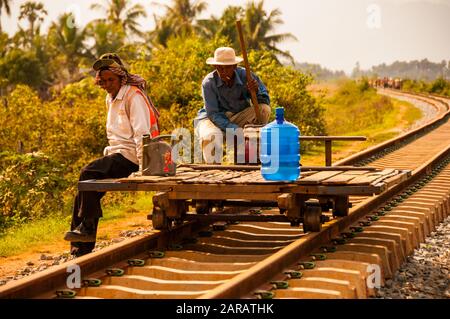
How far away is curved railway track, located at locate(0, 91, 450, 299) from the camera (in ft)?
16.1

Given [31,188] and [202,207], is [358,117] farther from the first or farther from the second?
[202,207]

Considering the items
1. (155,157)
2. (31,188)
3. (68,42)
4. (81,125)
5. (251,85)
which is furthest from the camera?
(68,42)

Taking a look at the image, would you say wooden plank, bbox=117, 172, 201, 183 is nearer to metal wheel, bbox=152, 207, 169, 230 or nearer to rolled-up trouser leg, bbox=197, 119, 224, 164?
metal wheel, bbox=152, 207, 169, 230

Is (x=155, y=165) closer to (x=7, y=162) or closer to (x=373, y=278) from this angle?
(x=373, y=278)

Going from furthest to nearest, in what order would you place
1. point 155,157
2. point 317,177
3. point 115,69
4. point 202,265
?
point 115,69 < point 155,157 < point 317,177 < point 202,265

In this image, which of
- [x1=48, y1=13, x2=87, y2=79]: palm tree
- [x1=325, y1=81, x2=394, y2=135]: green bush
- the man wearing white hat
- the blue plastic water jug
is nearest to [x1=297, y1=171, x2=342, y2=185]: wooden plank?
the blue plastic water jug

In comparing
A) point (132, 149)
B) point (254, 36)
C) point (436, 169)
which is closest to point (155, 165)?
point (132, 149)

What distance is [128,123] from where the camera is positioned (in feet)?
23.6

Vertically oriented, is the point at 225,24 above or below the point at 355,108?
above

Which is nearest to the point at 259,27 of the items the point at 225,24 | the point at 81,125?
→ the point at 225,24

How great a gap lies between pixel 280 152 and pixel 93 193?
158 centimetres

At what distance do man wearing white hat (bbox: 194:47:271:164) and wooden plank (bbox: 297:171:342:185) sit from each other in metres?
1.47

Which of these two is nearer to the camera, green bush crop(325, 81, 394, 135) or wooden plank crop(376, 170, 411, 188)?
wooden plank crop(376, 170, 411, 188)
